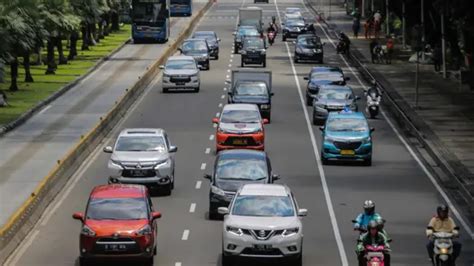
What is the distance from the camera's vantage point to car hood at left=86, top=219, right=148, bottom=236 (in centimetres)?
2980

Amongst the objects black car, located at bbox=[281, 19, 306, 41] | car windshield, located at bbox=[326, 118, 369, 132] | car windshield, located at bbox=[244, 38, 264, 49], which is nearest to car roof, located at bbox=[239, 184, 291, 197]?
car windshield, located at bbox=[326, 118, 369, 132]

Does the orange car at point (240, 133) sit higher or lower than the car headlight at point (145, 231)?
lower

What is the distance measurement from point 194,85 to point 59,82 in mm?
9487

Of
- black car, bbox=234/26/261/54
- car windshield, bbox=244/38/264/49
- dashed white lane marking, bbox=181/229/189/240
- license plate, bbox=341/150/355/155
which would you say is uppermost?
dashed white lane marking, bbox=181/229/189/240

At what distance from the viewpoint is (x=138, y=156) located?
4084cm

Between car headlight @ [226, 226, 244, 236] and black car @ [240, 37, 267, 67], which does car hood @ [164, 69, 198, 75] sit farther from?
car headlight @ [226, 226, 244, 236]

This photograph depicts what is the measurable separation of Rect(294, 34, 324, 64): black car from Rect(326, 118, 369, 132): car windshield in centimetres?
4102

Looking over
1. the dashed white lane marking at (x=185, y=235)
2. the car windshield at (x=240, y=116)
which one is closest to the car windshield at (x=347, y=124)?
the car windshield at (x=240, y=116)

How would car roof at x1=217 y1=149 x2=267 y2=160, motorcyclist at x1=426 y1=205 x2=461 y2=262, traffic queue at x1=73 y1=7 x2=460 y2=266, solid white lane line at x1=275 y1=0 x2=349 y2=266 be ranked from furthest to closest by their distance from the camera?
car roof at x1=217 y1=149 x2=267 y2=160
solid white lane line at x1=275 y1=0 x2=349 y2=266
traffic queue at x1=73 y1=7 x2=460 y2=266
motorcyclist at x1=426 y1=205 x2=461 y2=262

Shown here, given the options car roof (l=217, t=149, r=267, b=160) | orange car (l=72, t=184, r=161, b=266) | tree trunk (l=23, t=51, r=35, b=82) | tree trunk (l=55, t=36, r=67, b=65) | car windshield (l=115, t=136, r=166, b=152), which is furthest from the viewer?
tree trunk (l=55, t=36, r=67, b=65)

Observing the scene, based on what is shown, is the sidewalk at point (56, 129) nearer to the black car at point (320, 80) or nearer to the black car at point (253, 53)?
the black car at point (253, 53)

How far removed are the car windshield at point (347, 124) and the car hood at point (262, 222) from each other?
18421 mm

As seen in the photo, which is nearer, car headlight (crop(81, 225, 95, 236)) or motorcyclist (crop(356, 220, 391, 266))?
motorcyclist (crop(356, 220, 391, 266))

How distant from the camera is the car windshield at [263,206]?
31.0m
